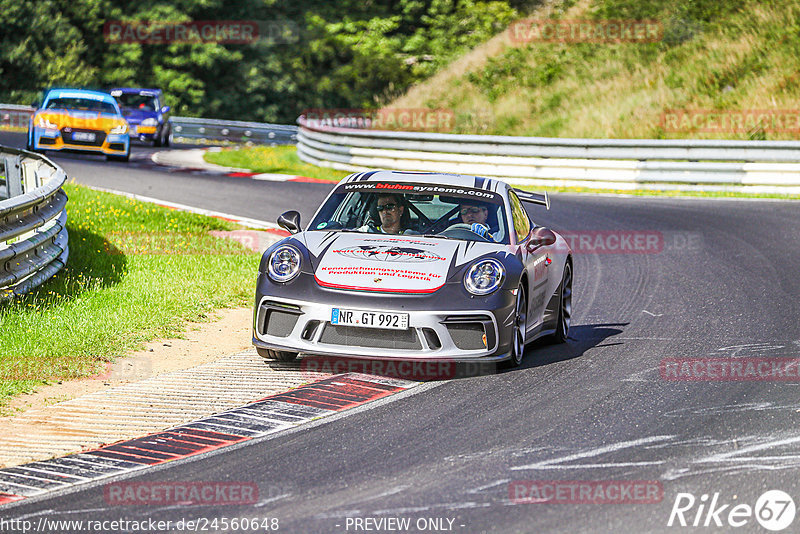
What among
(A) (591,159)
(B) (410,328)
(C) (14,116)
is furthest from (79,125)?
(B) (410,328)

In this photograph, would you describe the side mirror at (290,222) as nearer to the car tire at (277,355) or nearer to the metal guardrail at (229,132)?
the car tire at (277,355)

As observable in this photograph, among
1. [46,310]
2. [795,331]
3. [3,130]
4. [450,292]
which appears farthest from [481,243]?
[3,130]

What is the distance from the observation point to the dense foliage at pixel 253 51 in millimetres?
49844

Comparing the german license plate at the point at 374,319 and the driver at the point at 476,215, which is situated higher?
the driver at the point at 476,215

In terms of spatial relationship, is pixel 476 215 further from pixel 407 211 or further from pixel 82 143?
pixel 82 143

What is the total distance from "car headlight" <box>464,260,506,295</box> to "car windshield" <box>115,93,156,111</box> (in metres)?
27.9

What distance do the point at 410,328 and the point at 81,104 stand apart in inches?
799

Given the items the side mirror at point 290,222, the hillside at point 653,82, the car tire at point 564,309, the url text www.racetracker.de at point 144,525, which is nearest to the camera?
the url text www.racetracker.de at point 144,525

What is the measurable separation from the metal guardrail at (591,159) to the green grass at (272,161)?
745 millimetres

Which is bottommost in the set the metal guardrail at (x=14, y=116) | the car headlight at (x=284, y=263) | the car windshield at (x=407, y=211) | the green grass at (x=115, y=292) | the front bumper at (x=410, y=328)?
the metal guardrail at (x=14, y=116)

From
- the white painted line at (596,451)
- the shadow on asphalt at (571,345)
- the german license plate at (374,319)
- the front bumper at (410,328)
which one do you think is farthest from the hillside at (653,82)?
the white painted line at (596,451)

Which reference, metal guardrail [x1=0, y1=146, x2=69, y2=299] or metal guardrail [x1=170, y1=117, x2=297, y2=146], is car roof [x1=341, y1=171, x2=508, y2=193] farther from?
metal guardrail [x1=170, y1=117, x2=297, y2=146]

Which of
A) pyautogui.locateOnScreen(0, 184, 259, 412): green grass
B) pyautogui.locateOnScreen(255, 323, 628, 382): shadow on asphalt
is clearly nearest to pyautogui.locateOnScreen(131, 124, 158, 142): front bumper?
pyautogui.locateOnScreen(0, 184, 259, 412): green grass

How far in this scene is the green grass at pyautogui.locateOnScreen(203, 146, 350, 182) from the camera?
2570 cm
